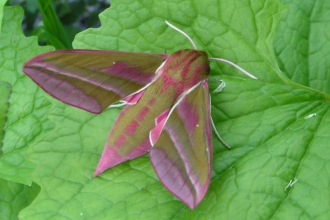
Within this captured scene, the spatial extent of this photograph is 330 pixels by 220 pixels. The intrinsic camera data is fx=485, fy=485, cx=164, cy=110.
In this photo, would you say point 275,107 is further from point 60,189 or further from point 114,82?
point 60,189

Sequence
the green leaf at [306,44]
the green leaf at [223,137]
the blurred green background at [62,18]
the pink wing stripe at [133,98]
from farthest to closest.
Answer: the blurred green background at [62,18]
the green leaf at [306,44]
the pink wing stripe at [133,98]
the green leaf at [223,137]

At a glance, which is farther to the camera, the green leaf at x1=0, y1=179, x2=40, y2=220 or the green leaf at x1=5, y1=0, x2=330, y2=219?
the green leaf at x1=0, y1=179, x2=40, y2=220

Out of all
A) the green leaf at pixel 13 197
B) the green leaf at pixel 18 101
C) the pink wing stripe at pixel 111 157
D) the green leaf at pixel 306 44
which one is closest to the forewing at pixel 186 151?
the pink wing stripe at pixel 111 157

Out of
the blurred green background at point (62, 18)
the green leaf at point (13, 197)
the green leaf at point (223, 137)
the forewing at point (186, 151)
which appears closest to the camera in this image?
the forewing at point (186, 151)

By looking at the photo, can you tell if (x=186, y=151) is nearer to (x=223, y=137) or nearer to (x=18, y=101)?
(x=223, y=137)

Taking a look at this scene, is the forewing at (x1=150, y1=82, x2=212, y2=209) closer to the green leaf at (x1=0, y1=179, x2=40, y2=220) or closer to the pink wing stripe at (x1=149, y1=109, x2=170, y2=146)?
the pink wing stripe at (x1=149, y1=109, x2=170, y2=146)

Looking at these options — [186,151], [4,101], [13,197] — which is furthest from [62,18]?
[186,151]

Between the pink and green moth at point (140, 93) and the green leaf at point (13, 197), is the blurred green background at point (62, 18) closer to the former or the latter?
the green leaf at point (13, 197)

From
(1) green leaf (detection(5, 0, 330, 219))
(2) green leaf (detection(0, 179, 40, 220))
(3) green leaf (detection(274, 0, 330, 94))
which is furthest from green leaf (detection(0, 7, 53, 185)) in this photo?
(3) green leaf (detection(274, 0, 330, 94))
